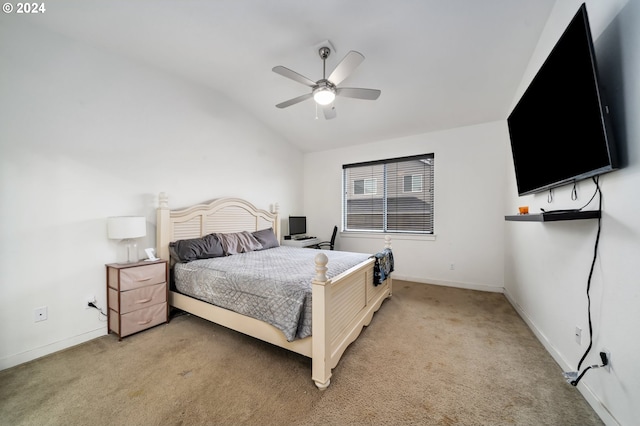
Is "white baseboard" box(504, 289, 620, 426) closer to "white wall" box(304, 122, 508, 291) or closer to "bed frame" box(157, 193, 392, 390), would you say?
"white wall" box(304, 122, 508, 291)

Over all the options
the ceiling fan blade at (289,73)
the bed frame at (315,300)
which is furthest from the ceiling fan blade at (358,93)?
the bed frame at (315,300)

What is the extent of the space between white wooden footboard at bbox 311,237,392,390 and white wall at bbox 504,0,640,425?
1521 millimetres

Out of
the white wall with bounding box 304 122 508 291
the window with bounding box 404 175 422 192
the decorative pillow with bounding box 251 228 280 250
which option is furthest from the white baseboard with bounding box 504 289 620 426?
the decorative pillow with bounding box 251 228 280 250

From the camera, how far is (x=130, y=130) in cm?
263

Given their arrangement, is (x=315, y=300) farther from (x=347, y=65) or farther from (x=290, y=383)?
(x=347, y=65)

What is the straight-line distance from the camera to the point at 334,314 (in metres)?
1.79

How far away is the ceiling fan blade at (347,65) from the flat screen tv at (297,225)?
2943mm

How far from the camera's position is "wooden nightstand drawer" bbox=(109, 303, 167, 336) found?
89.0 inches

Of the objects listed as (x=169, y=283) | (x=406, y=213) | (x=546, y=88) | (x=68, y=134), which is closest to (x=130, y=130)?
(x=68, y=134)

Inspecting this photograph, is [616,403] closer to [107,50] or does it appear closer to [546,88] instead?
[546,88]

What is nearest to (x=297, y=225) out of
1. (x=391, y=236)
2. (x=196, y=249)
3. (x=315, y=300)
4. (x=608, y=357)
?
(x=391, y=236)

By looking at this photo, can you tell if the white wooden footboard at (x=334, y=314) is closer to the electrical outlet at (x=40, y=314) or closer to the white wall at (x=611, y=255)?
the white wall at (x=611, y=255)

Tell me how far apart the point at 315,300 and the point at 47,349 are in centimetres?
247

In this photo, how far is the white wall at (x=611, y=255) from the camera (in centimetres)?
115
